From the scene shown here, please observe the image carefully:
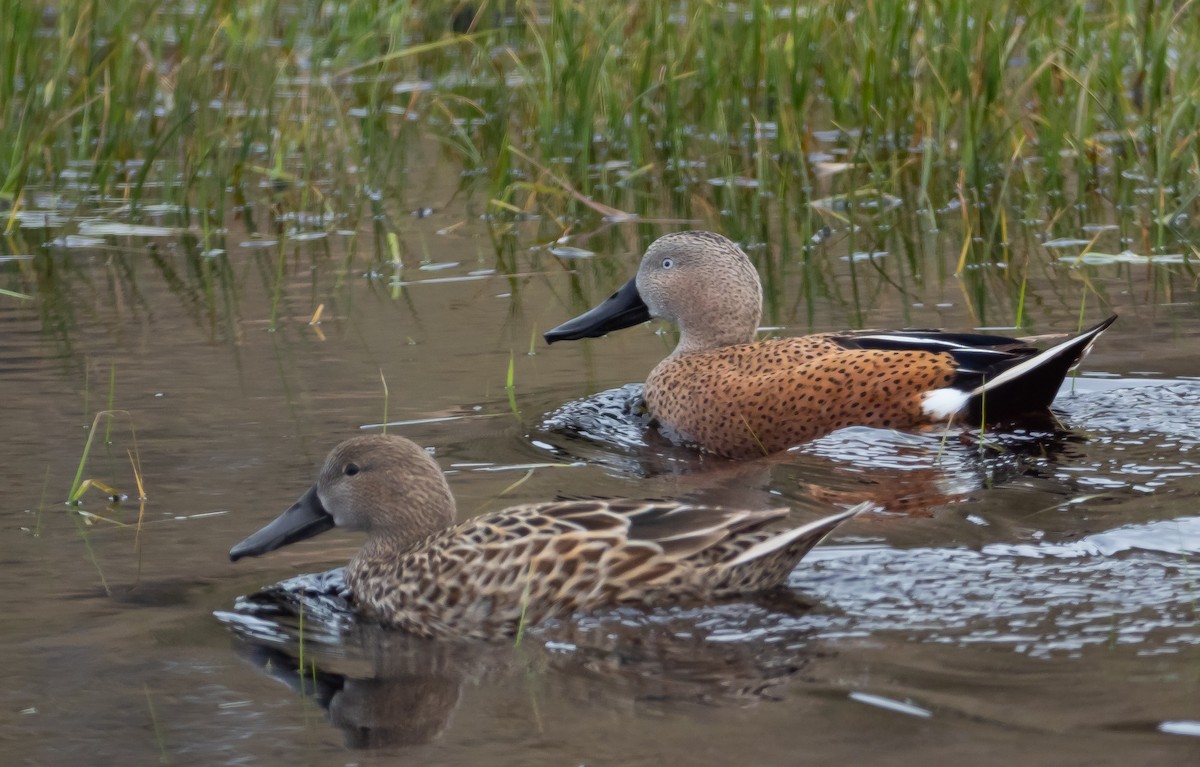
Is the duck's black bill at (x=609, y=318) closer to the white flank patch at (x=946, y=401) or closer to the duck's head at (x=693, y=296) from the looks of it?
the duck's head at (x=693, y=296)

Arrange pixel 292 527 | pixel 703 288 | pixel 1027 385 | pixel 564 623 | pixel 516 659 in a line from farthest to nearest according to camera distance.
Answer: pixel 703 288 → pixel 1027 385 → pixel 292 527 → pixel 564 623 → pixel 516 659

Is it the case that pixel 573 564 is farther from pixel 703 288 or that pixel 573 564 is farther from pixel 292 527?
pixel 703 288

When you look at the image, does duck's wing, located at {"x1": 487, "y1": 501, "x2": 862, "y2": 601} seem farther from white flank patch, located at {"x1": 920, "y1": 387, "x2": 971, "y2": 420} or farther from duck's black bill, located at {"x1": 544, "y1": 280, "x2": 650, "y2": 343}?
duck's black bill, located at {"x1": 544, "y1": 280, "x2": 650, "y2": 343}

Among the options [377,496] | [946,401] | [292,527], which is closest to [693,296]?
[946,401]

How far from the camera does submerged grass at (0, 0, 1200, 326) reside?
8281 mm

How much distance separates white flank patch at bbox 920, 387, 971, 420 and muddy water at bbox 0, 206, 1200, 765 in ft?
0.43

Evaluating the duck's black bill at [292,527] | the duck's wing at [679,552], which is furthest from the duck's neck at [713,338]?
the duck's wing at [679,552]

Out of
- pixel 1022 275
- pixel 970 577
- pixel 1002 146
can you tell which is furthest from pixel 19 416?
pixel 1002 146

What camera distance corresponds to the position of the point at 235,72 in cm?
1006

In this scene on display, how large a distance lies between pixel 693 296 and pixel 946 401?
1.18 m

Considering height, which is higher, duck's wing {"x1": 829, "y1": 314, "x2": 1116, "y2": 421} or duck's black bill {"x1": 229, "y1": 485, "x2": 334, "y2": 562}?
duck's wing {"x1": 829, "y1": 314, "x2": 1116, "y2": 421}

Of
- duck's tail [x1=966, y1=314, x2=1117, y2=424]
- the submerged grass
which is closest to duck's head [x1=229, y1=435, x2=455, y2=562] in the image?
duck's tail [x1=966, y1=314, x2=1117, y2=424]

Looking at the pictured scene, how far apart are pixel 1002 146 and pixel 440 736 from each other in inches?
249

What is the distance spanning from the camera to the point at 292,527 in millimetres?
4625
